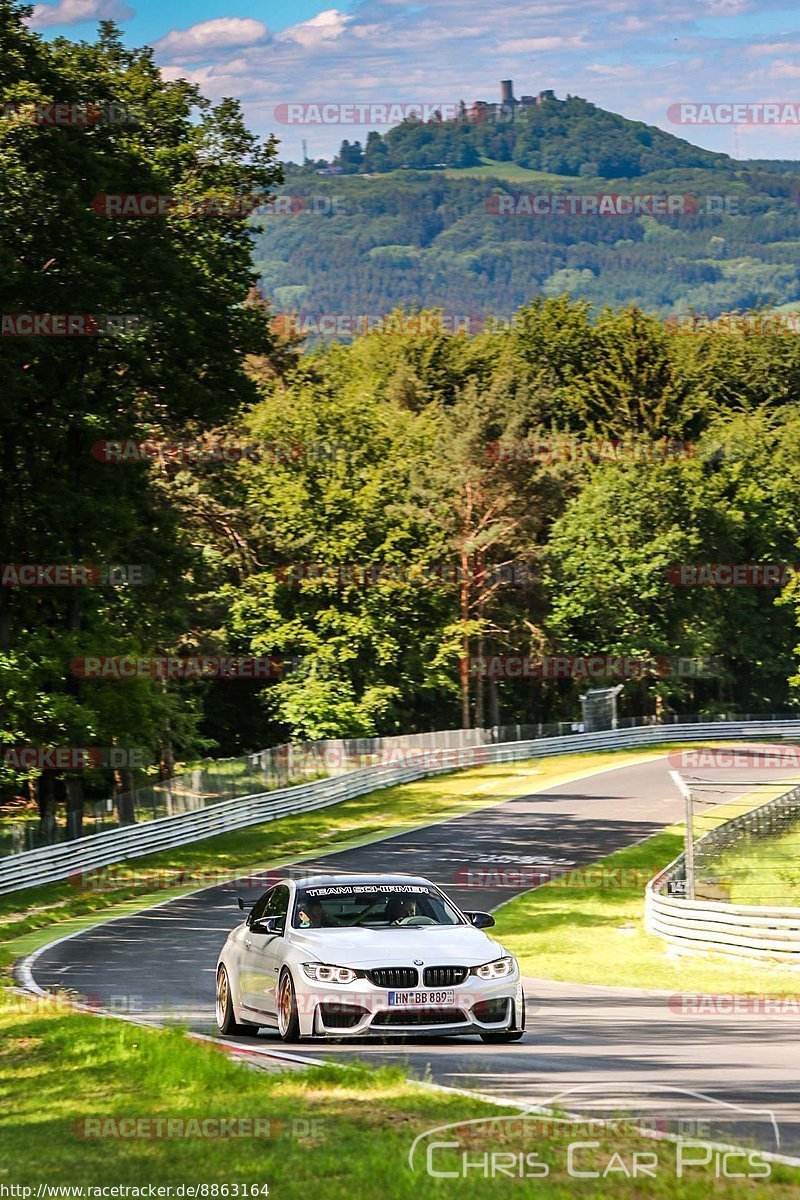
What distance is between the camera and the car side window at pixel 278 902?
46.0 ft

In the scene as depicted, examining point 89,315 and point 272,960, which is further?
point 89,315

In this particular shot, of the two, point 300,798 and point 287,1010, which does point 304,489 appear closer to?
point 300,798

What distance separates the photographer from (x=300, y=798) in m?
46.7

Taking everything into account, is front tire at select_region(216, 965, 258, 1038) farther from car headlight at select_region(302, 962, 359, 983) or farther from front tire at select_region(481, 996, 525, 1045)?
front tire at select_region(481, 996, 525, 1045)

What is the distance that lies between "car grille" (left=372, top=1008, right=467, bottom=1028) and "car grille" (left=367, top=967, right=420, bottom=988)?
0.63ft

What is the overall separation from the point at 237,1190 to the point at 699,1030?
7922mm

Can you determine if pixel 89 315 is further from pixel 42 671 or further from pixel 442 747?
pixel 442 747

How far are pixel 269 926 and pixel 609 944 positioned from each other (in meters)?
12.6

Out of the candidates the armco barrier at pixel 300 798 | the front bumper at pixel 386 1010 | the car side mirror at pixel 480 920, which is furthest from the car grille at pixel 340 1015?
the armco barrier at pixel 300 798

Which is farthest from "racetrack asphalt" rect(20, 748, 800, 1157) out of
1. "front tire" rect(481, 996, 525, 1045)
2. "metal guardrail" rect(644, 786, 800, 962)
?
"metal guardrail" rect(644, 786, 800, 962)

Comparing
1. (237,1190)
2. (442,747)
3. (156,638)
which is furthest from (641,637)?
(237,1190)

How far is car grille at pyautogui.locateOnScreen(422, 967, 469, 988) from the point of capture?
12422 mm

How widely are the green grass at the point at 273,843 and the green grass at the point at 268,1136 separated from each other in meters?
11.7

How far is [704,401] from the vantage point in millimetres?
85625
